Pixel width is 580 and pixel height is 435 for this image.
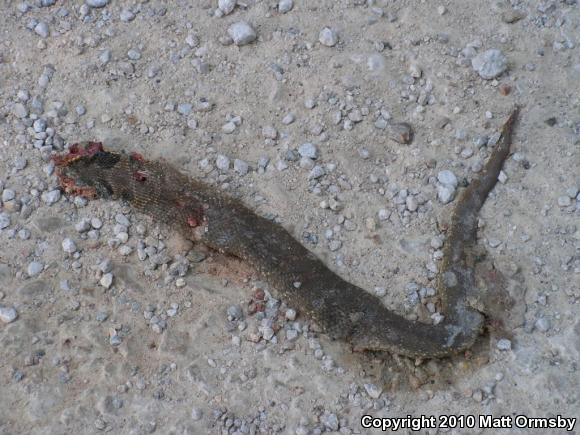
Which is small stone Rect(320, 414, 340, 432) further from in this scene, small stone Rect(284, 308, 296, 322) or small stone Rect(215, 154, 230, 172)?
small stone Rect(215, 154, 230, 172)

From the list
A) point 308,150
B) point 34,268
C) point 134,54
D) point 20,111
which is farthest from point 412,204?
point 20,111

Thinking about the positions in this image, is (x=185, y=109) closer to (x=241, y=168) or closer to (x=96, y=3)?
(x=241, y=168)

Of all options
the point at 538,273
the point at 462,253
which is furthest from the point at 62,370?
the point at 538,273

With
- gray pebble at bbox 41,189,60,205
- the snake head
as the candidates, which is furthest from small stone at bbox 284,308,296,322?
gray pebble at bbox 41,189,60,205

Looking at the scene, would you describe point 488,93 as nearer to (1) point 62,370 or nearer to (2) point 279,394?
(2) point 279,394

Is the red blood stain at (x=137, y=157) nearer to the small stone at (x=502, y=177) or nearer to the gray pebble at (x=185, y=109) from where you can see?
the gray pebble at (x=185, y=109)

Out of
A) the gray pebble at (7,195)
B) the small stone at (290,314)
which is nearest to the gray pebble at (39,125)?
the gray pebble at (7,195)

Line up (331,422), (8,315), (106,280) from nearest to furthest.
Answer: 1. (331,422)
2. (8,315)
3. (106,280)
